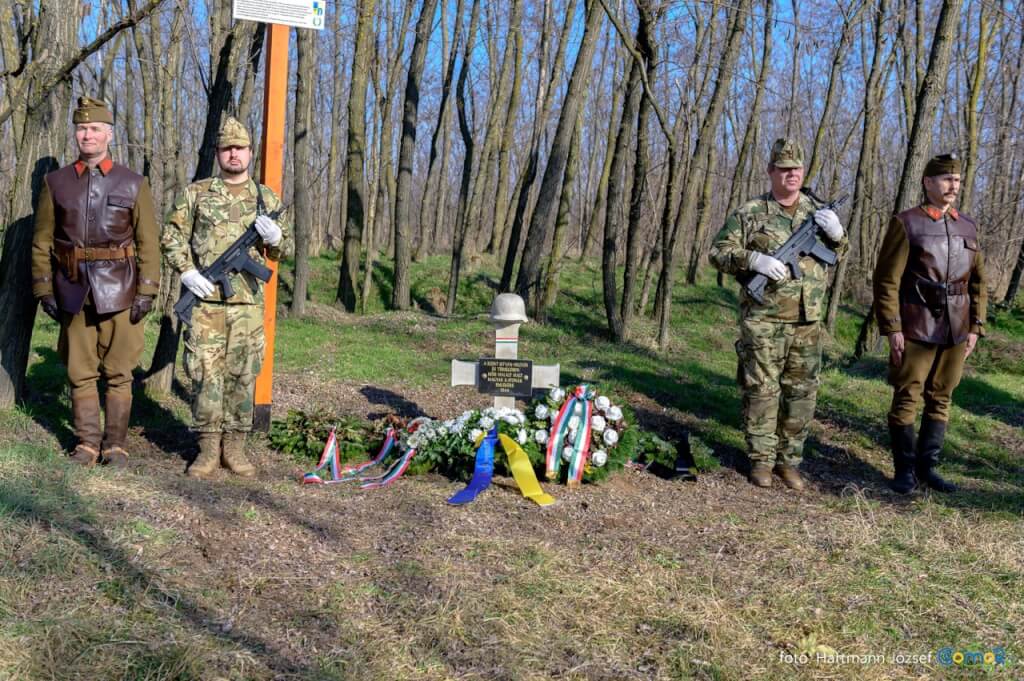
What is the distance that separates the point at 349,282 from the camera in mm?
14797

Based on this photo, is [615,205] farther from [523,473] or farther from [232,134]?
[232,134]

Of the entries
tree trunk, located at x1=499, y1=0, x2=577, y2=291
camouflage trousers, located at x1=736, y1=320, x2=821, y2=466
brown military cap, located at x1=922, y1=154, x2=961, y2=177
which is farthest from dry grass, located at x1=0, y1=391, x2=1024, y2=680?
tree trunk, located at x1=499, y1=0, x2=577, y2=291

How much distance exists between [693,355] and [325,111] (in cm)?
2452

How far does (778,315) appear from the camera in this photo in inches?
238

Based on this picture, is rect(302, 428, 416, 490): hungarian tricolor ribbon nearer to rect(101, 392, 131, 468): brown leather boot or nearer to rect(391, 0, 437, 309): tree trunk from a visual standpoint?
rect(101, 392, 131, 468): brown leather boot

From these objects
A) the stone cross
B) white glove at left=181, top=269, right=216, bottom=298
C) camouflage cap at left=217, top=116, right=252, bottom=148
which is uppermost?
camouflage cap at left=217, top=116, right=252, bottom=148

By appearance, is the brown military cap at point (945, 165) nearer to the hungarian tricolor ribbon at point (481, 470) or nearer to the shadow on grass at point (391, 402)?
the hungarian tricolor ribbon at point (481, 470)

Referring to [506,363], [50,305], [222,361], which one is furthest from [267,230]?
[506,363]

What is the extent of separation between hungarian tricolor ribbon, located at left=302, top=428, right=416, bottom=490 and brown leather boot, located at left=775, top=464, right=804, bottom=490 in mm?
2726

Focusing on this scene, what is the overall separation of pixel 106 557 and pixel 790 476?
15.0 ft

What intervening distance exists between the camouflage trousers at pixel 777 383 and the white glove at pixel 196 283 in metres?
3.68

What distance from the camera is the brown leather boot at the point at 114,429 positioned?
5.67m

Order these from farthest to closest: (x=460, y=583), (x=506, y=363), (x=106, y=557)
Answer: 1. (x=506, y=363)
2. (x=460, y=583)
3. (x=106, y=557)

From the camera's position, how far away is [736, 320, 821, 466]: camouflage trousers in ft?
19.9
